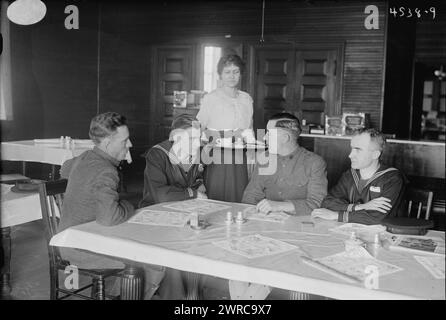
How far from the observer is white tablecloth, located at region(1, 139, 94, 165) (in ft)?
20.7

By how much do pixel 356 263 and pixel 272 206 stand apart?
1038 millimetres

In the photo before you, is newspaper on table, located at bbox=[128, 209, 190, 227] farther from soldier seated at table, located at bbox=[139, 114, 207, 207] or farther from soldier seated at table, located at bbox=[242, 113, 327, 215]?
soldier seated at table, located at bbox=[242, 113, 327, 215]

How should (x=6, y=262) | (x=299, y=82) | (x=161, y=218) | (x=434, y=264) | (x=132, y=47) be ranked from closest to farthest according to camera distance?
1. (x=434, y=264)
2. (x=161, y=218)
3. (x=6, y=262)
4. (x=299, y=82)
5. (x=132, y=47)

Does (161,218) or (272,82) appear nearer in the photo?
(161,218)

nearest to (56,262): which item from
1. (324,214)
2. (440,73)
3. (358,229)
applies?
(324,214)

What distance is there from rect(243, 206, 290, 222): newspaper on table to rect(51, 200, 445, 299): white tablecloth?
6 centimetres

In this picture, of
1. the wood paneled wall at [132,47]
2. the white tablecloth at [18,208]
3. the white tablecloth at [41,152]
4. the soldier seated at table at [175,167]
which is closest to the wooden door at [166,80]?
the wood paneled wall at [132,47]

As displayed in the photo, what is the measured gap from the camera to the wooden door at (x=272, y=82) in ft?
27.4

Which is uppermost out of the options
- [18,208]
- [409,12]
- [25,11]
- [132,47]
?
[409,12]

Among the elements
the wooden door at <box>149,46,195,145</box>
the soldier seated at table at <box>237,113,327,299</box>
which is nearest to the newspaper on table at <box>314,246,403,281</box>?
the soldier seated at table at <box>237,113,327,299</box>

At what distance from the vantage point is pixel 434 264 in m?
2.22

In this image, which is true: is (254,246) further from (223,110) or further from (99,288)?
(223,110)

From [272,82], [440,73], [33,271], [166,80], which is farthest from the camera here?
[440,73]
